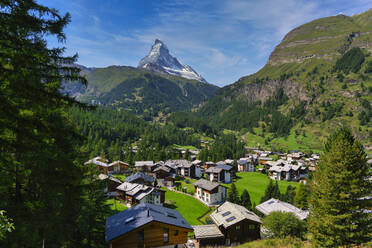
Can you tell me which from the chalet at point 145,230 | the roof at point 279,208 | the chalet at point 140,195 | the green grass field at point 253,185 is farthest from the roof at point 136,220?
the green grass field at point 253,185

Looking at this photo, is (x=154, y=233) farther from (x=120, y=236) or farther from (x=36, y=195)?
(x=36, y=195)

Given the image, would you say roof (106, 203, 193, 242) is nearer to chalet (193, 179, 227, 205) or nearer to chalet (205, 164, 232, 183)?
chalet (193, 179, 227, 205)

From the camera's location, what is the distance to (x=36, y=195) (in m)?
15.9

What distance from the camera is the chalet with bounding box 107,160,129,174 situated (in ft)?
337

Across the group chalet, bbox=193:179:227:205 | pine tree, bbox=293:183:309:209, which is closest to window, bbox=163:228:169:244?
chalet, bbox=193:179:227:205

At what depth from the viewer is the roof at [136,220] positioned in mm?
25859

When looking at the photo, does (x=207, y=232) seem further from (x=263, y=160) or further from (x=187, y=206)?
(x=263, y=160)

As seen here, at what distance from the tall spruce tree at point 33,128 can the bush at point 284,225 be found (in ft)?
103

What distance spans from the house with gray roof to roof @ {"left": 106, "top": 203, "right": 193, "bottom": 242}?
13259 millimetres

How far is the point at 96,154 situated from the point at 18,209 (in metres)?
112

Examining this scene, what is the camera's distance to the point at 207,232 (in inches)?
1665

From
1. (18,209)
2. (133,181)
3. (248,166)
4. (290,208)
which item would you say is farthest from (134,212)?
(248,166)

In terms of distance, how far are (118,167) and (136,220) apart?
82.6 meters

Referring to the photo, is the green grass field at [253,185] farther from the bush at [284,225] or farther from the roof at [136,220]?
the roof at [136,220]
